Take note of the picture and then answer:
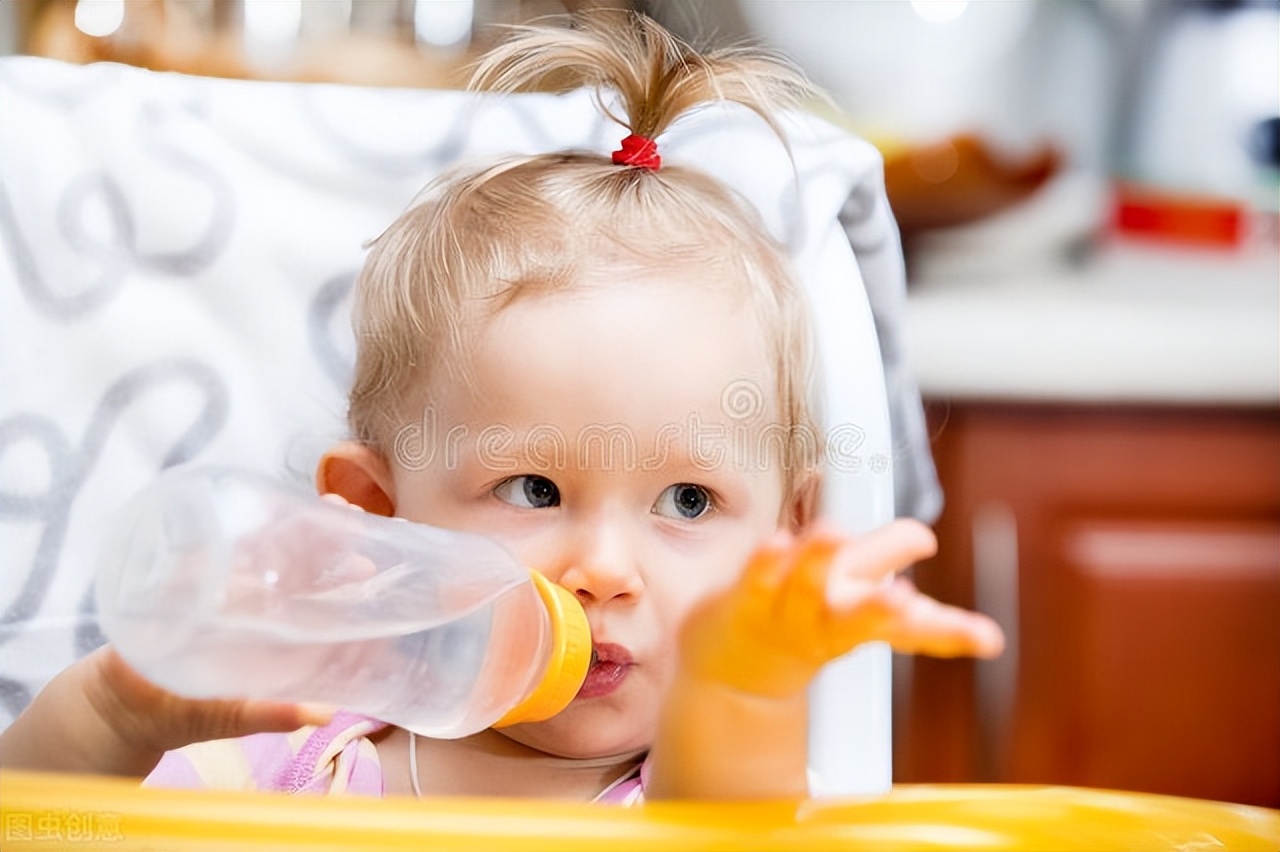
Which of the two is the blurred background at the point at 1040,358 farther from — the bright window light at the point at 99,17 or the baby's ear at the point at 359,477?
the baby's ear at the point at 359,477

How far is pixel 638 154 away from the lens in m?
0.50

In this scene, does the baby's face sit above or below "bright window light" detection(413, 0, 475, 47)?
below

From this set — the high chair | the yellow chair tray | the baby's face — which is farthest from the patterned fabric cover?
the yellow chair tray

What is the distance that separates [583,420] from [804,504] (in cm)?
9

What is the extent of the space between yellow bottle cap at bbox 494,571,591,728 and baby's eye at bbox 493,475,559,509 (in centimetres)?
3

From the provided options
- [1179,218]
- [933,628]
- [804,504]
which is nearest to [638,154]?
[804,504]

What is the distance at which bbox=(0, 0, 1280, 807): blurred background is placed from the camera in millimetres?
573

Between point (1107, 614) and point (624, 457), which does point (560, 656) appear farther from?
point (1107, 614)

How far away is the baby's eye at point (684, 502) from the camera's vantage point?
480 millimetres

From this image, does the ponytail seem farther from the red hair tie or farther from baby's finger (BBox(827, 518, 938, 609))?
baby's finger (BBox(827, 518, 938, 609))

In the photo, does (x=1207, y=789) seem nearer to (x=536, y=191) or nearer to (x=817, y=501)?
(x=817, y=501)

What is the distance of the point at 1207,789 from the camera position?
24.6 inches

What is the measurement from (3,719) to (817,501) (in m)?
0.32

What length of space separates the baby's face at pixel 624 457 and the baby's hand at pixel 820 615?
93 mm
